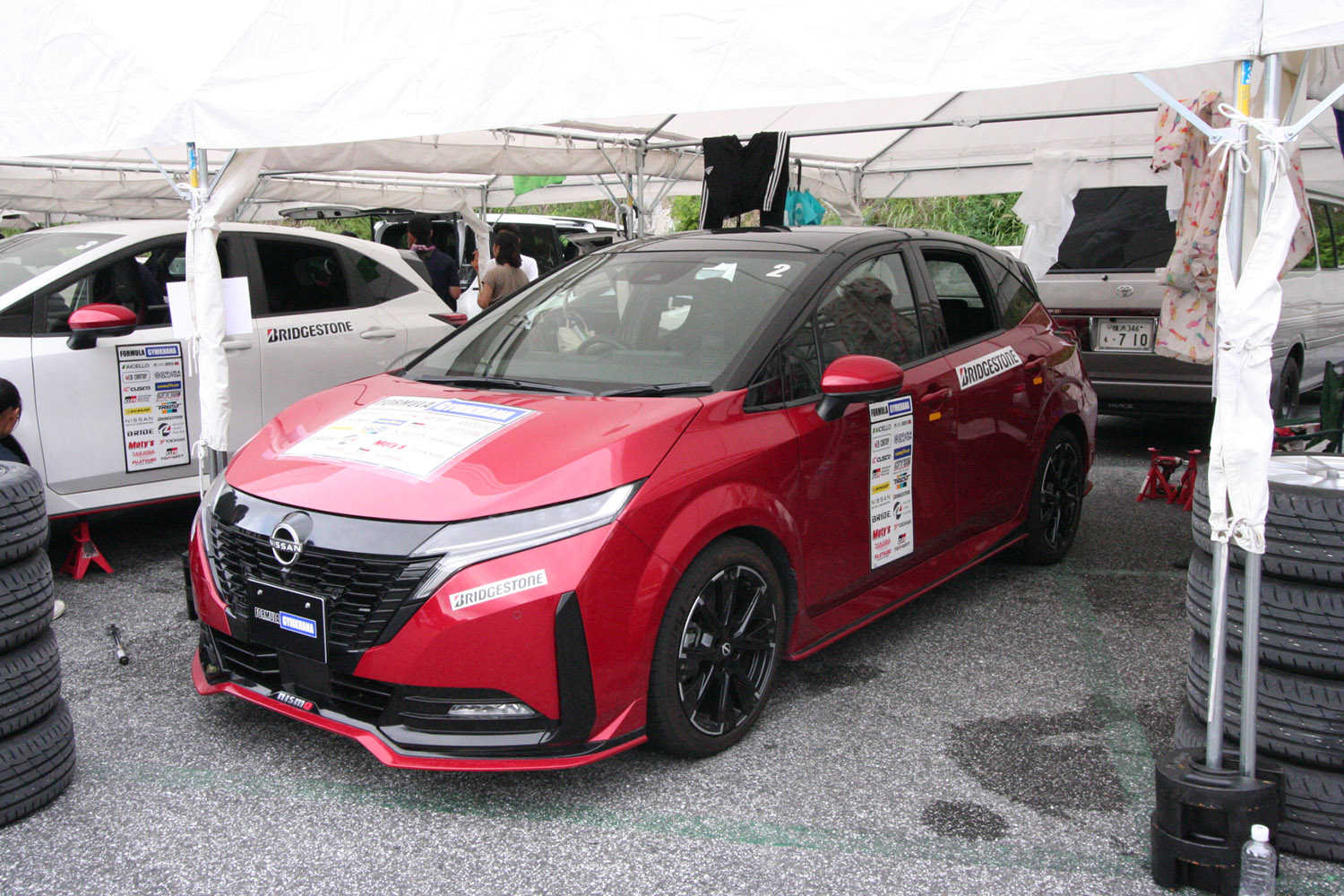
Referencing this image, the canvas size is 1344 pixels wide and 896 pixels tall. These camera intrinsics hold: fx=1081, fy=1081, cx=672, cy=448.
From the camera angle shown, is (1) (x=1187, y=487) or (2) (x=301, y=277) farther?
(1) (x=1187, y=487)

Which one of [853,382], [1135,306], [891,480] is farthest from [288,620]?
[1135,306]

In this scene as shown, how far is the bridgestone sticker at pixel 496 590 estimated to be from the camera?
2805mm

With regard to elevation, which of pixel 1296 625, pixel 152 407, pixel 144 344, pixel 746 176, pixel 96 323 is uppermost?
pixel 746 176

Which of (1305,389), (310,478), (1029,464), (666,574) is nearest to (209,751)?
(310,478)

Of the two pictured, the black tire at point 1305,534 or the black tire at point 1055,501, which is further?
the black tire at point 1055,501

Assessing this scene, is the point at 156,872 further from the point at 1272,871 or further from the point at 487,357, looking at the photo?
the point at 1272,871

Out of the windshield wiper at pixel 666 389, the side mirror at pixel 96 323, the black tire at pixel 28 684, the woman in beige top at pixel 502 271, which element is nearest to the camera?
the black tire at pixel 28 684

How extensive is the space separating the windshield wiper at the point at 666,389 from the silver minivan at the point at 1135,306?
469 centimetres

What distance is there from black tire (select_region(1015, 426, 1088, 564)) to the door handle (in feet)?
3.23

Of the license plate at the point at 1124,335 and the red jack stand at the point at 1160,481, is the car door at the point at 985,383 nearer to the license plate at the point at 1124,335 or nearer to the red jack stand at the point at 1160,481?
the red jack stand at the point at 1160,481

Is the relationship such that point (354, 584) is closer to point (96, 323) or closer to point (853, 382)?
point (853, 382)

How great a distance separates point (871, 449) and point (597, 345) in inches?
41.2

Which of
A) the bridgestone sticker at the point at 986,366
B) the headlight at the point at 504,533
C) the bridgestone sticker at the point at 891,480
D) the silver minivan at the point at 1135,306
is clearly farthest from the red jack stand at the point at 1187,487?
the headlight at the point at 504,533

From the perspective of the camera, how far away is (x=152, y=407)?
5301 mm
